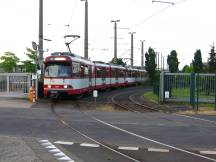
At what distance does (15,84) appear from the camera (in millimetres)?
36875

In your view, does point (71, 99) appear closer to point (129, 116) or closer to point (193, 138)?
point (129, 116)

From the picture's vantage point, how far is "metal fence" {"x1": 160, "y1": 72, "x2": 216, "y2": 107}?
112 feet

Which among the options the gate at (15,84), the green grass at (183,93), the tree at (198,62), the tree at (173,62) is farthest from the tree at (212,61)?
the gate at (15,84)

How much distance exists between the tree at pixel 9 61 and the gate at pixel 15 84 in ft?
179

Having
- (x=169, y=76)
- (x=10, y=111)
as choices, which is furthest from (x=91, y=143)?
(x=169, y=76)

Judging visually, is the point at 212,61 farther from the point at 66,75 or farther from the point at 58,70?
the point at 58,70

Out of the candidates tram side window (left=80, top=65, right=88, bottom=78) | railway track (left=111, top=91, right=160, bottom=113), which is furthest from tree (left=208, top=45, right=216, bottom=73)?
tram side window (left=80, top=65, right=88, bottom=78)

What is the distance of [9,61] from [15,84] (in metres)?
57.3

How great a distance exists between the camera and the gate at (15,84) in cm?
3675

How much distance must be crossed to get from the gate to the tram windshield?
8.67 feet

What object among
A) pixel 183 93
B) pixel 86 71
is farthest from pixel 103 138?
pixel 86 71

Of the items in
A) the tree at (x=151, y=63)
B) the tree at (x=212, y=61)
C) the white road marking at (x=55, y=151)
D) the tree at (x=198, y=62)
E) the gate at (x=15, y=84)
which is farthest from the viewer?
the tree at (x=151, y=63)

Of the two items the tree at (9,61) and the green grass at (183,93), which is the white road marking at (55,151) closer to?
the green grass at (183,93)

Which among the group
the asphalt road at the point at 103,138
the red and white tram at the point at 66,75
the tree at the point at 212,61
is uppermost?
the tree at the point at 212,61
